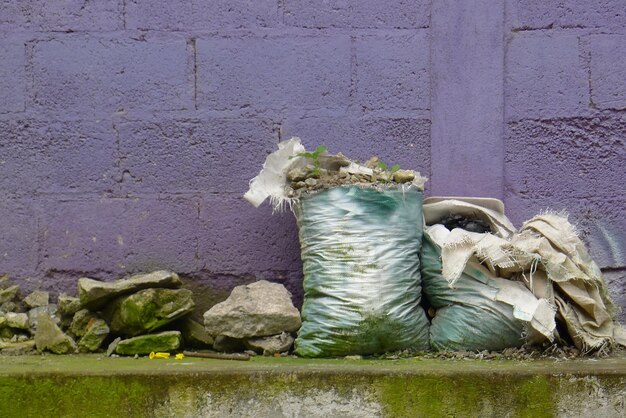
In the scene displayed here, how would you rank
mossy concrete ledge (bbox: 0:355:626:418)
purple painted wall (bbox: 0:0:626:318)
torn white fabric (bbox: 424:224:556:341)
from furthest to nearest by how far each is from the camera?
purple painted wall (bbox: 0:0:626:318) → torn white fabric (bbox: 424:224:556:341) → mossy concrete ledge (bbox: 0:355:626:418)

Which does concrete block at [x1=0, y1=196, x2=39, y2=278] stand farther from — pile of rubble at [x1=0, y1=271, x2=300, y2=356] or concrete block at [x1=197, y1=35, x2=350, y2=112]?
concrete block at [x1=197, y1=35, x2=350, y2=112]

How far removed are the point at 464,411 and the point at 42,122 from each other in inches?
95.9

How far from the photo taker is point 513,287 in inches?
139

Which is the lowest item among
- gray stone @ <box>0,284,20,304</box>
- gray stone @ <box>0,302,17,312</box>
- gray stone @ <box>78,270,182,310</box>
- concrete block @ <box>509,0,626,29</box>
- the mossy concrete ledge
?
the mossy concrete ledge

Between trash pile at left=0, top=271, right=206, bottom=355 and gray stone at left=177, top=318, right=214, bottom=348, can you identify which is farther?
gray stone at left=177, top=318, right=214, bottom=348

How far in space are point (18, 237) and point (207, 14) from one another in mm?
1430

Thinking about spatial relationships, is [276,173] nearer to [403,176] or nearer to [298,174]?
[298,174]

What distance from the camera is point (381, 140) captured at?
409 centimetres

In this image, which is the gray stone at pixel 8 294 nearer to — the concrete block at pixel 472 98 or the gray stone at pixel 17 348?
the gray stone at pixel 17 348

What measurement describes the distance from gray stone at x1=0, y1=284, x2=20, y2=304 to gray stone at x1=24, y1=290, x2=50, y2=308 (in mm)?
60

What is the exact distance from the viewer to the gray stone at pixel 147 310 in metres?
3.70

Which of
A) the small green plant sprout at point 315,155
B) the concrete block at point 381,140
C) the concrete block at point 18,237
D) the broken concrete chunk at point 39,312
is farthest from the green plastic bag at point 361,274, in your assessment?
the concrete block at point 18,237

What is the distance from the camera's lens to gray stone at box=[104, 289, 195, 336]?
3701 millimetres

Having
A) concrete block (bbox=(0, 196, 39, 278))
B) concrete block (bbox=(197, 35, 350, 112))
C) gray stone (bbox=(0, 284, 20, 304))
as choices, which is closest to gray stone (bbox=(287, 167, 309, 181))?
concrete block (bbox=(197, 35, 350, 112))
